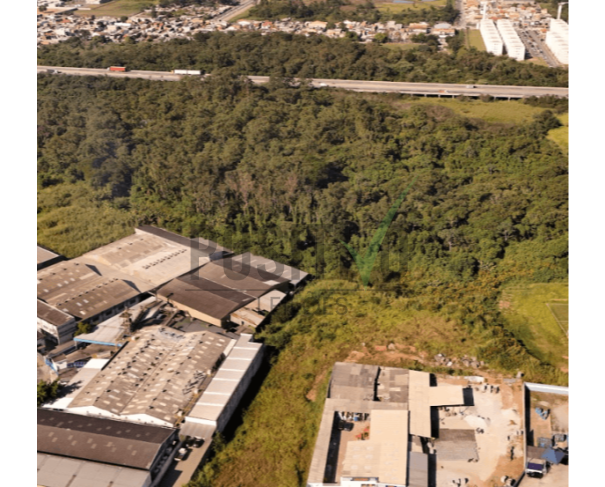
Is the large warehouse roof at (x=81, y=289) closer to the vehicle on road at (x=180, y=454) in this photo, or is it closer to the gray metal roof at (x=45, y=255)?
the gray metal roof at (x=45, y=255)

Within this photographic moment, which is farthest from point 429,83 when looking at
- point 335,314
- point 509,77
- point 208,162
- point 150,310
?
point 150,310

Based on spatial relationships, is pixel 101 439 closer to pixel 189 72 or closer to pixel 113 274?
pixel 113 274

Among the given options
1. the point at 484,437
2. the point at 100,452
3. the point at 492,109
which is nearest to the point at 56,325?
the point at 100,452

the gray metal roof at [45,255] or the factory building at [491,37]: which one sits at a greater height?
the factory building at [491,37]

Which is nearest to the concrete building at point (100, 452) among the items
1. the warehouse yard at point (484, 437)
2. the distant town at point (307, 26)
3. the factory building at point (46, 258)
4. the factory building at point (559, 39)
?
the warehouse yard at point (484, 437)

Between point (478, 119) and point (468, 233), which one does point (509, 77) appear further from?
point (468, 233)

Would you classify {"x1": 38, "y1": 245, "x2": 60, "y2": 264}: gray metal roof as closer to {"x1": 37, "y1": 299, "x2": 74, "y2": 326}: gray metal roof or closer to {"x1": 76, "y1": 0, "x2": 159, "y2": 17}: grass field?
{"x1": 37, "y1": 299, "x2": 74, "y2": 326}: gray metal roof
